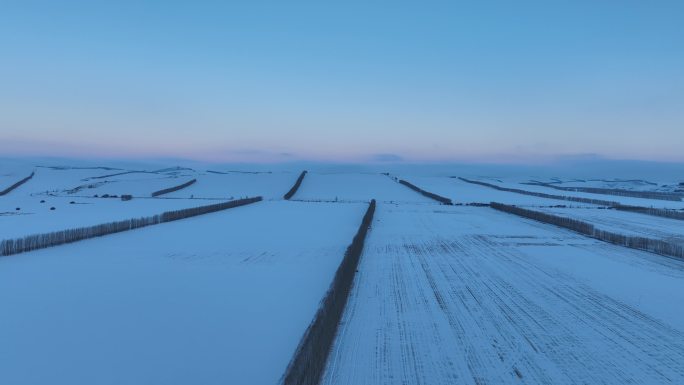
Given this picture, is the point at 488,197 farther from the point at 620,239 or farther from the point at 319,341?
the point at 319,341

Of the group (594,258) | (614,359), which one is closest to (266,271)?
(614,359)

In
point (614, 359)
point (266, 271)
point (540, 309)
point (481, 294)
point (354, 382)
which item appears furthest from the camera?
point (266, 271)

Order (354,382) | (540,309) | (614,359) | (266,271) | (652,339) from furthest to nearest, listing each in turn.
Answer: (266,271), (540,309), (652,339), (614,359), (354,382)

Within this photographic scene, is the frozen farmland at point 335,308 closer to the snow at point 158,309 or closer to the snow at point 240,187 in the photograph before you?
the snow at point 158,309

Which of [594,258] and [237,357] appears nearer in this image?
[237,357]

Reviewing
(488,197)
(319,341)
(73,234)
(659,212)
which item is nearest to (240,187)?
(488,197)

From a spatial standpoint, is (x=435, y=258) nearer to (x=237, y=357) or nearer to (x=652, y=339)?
(x=652, y=339)

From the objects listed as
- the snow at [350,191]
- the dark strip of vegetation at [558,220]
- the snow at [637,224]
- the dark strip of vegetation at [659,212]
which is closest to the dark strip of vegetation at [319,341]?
the dark strip of vegetation at [558,220]
